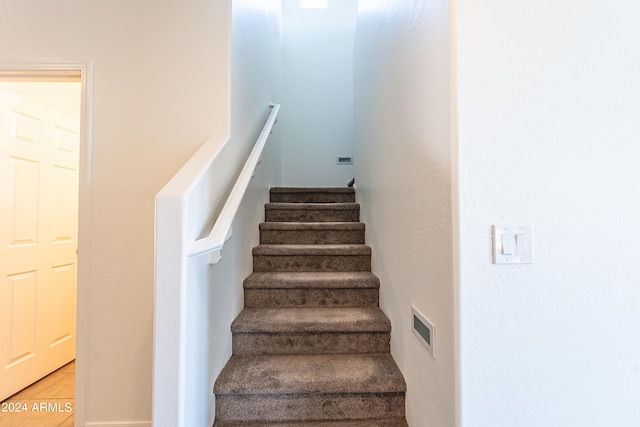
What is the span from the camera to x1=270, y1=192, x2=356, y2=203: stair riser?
2734 mm

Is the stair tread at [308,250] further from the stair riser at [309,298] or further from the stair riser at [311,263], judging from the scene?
the stair riser at [309,298]

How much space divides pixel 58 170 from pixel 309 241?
2.02m

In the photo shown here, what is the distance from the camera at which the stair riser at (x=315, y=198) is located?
2734 millimetres

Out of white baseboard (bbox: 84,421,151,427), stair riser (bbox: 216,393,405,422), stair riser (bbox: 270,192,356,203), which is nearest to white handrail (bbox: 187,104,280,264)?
stair riser (bbox: 216,393,405,422)

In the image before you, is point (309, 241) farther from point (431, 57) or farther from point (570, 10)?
point (570, 10)

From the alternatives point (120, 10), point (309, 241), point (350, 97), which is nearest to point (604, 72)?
point (309, 241)

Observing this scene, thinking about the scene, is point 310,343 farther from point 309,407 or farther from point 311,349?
point 309,407

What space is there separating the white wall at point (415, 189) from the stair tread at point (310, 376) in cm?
10

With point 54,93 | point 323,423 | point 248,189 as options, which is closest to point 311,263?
point 248,189

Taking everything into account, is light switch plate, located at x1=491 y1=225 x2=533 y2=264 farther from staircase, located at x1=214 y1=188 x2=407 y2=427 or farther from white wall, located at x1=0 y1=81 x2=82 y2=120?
white wall, located at x1=0 y1=81 x2=82 y2=120

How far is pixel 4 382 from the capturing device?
5.77 ft

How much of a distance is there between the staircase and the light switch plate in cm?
75

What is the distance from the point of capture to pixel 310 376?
48.1 inches

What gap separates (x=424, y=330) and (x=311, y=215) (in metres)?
1.53
